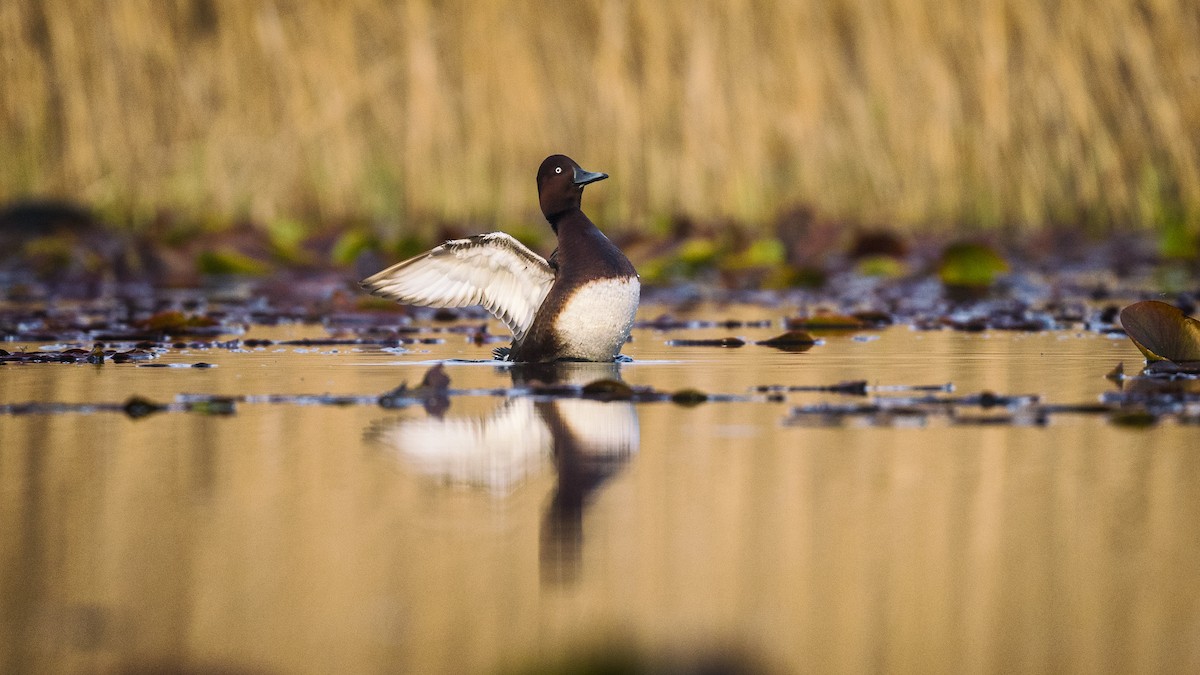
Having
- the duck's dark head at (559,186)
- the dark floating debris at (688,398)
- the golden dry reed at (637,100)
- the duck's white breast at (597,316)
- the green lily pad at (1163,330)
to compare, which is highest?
the golden dry reed at (637,100)

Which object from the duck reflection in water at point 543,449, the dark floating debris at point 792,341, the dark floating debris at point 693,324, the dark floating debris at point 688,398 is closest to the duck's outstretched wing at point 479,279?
the dark floating debris at point 792,341

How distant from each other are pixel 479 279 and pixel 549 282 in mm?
334

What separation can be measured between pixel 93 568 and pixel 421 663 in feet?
2.56

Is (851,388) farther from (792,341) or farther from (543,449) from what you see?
(792,341)

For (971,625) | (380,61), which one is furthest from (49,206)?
(971,625)

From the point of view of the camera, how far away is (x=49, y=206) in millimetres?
11828

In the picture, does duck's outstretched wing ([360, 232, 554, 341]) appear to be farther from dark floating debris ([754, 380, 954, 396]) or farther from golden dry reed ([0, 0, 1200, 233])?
golden dry reed ([0, 0, 1200, 233])

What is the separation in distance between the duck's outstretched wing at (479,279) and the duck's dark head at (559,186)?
20 centimetres

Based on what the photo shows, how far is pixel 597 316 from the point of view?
20.2 feet

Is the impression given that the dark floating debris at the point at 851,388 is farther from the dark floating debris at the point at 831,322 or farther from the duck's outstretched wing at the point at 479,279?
the dark floating debris at the point at 831,322

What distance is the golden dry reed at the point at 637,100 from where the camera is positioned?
11.3 metres

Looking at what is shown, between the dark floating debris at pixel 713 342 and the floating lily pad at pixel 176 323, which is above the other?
the floating lily pad at pixel 176 323

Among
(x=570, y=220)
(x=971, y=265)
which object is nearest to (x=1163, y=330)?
(x=570, y=220)

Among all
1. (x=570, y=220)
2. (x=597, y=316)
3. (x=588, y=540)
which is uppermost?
(x=570, y=220)
